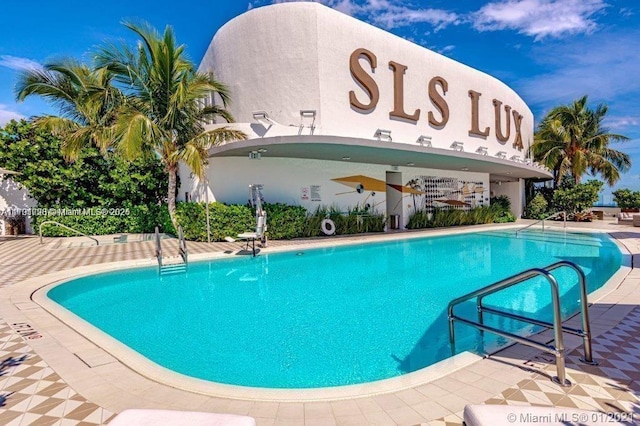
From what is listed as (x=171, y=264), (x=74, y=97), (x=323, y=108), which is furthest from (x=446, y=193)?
(x=74, y=97)

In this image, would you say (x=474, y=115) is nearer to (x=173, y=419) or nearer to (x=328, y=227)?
(x=328, y=227)

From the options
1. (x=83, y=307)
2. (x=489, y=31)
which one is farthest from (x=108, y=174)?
(x=489, y=31)

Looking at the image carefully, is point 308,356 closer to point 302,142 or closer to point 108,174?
point 302,142

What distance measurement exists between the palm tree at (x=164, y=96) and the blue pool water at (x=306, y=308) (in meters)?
4.90

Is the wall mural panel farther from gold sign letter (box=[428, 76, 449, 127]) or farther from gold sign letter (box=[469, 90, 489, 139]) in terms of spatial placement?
gold sign letter (box=[428, 76, 449, 127])

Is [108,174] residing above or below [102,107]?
below

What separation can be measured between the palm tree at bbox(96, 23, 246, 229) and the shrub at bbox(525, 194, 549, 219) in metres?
22.6

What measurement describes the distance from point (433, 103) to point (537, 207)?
1316cm

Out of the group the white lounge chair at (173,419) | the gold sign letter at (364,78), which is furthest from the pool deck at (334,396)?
the gold sign letter at (364,78)

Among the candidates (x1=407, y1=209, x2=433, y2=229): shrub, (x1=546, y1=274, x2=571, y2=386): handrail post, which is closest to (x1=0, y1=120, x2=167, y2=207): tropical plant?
(x1=407, y1=209, x2=433, y2=229): shrub

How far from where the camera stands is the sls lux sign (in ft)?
49.8

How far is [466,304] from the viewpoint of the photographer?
6078 mm

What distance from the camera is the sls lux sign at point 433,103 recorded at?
1517 centimetres

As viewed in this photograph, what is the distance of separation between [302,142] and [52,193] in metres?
12.4
